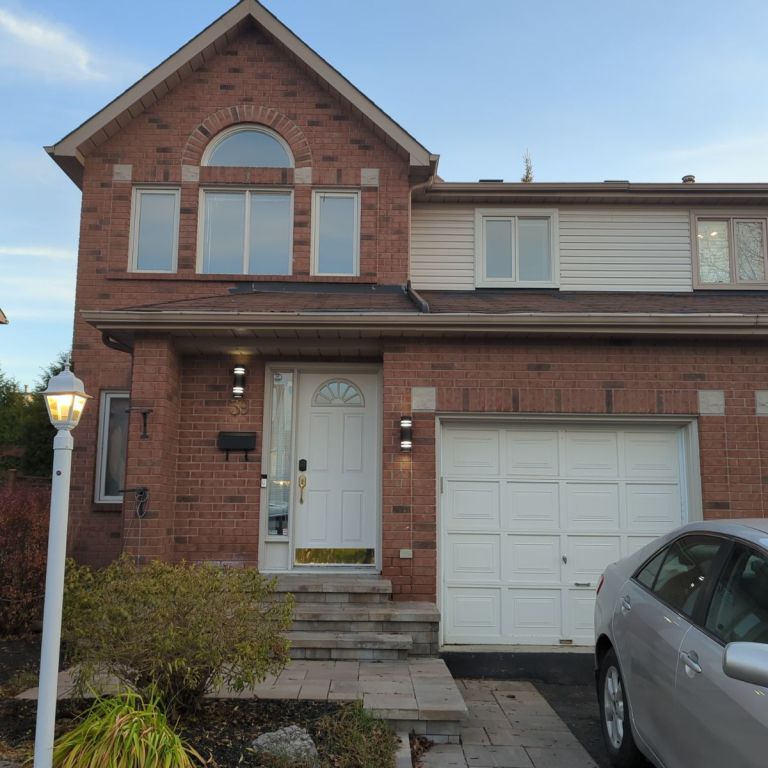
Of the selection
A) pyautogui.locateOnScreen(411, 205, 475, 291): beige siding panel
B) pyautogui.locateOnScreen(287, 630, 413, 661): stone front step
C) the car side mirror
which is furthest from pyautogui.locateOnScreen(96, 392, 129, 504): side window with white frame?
the car side mirror

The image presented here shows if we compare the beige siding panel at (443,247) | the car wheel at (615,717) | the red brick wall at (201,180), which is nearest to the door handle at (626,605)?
the car wheel at (615,717)

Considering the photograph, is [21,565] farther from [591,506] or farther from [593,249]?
[593,249]

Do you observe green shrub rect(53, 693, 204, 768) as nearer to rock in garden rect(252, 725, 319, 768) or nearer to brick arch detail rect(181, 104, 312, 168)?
rock in garden rect(252, 725, 319, 768)

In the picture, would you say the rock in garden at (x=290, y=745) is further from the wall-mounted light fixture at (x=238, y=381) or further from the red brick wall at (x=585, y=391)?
the wall-mounted light fixture at (x=238, y=381)

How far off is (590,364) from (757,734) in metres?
5.26

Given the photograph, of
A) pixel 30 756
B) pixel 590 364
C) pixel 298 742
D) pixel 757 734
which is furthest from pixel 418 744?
pixel 590 364

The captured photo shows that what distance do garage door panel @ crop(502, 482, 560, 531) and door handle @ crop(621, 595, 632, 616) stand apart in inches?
122

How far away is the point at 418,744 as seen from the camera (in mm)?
4816

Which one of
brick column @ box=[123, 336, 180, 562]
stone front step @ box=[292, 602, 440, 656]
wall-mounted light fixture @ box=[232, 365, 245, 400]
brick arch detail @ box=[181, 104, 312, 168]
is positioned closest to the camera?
stone front step @ box=[292, 602, 440, 656]

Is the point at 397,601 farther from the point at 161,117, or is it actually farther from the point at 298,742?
the point at 161,117

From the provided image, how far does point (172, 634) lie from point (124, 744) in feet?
2.41

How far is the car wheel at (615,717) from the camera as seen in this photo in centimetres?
410

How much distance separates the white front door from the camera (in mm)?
7816

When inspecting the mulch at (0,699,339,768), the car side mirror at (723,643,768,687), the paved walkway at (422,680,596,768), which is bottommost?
the paved walkway at (422,680,596,768)
